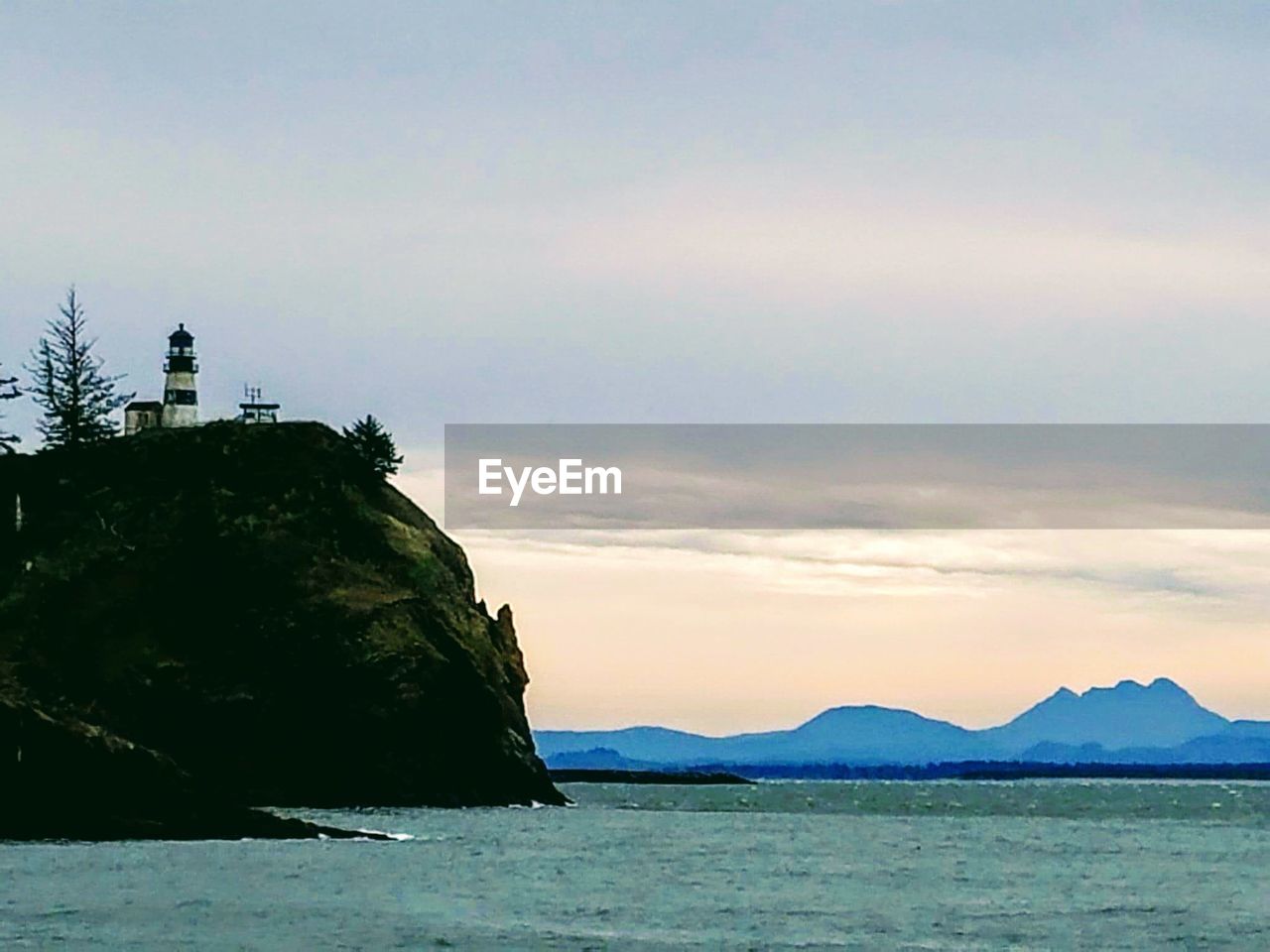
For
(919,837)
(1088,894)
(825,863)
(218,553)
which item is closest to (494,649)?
(218,553)

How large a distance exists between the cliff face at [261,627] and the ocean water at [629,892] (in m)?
7.87

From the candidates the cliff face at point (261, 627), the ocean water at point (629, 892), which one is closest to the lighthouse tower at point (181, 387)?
the cliff face at point (261, 627)

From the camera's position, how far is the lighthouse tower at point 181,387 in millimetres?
158000

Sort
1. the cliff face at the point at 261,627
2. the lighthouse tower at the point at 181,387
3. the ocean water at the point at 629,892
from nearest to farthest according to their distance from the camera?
the ocean water at the point at 629,892
the cliff face at the point at 261,627
the lighthouse tower at the point at 181,387

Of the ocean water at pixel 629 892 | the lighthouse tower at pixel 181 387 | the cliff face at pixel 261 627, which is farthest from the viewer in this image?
the lighthouse tower at pixel 181 387

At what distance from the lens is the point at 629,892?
3046 inches

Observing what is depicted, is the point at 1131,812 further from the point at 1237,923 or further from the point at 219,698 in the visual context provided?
the point at 1237,923

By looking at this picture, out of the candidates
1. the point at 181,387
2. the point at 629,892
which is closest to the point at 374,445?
the point at 181,387

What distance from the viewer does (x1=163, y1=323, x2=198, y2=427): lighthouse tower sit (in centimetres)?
15800

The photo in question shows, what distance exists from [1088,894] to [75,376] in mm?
106388

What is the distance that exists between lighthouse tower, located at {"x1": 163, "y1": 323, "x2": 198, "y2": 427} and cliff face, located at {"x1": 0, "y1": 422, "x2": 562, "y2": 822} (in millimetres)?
5427

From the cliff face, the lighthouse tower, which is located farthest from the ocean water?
the lighthouse tower

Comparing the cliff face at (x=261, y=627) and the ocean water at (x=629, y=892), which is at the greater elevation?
the cliff face at (x=261, y=627)

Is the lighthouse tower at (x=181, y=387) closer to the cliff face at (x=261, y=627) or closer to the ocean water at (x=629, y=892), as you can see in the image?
the cliff face at (x=261, y=627)
